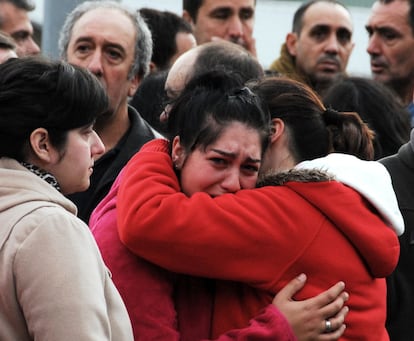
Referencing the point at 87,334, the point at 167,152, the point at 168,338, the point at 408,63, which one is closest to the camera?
the point at 87,334

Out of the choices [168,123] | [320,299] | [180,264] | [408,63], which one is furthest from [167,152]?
[408,63]

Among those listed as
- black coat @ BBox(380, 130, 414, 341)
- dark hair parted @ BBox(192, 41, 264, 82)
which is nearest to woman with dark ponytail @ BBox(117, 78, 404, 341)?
black coat @ BBox(380, 130, 414, 341)

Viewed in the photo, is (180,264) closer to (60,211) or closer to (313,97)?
(60,211)

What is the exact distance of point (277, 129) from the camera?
3914mm

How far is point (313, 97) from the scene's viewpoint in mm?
4016

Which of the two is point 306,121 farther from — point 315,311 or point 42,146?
point 42,146

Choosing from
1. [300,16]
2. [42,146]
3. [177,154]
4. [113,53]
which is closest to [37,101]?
[42,146]

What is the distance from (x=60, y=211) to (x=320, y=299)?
2.77 feet

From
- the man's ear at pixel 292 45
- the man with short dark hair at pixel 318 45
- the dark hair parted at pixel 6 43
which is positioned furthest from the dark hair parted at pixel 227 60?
the man's ear at pixel 292 45

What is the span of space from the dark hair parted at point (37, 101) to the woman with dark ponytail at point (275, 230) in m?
0.29

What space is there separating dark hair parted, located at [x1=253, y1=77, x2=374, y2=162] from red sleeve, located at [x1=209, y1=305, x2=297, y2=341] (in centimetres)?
62

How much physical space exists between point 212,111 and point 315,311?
0.70 metres

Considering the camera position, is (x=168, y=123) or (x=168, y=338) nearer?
(x=168, y=338)

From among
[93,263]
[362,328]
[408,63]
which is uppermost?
[93,263]
